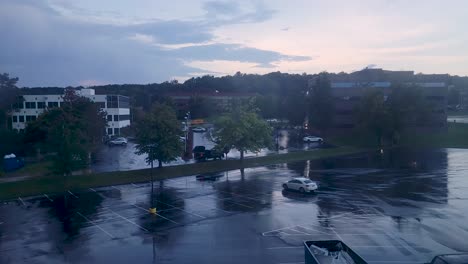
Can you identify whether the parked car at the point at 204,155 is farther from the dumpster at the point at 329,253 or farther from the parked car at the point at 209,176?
the dumpster at the point at 329,253

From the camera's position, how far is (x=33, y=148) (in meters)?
52.6

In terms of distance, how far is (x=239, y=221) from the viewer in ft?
68.5

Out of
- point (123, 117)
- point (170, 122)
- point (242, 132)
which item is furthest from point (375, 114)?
point (123, 117)

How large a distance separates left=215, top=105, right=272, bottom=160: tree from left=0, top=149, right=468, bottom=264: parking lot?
706 centimetres

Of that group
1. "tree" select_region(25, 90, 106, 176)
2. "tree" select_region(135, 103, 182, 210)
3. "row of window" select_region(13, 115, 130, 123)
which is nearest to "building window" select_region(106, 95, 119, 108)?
"row of window" select_region(13, 115, 130, 123)

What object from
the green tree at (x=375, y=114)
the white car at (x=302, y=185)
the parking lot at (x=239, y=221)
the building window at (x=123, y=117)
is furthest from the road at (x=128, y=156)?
the white car at (x=302, y=185)

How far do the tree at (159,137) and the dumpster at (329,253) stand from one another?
2514 cm

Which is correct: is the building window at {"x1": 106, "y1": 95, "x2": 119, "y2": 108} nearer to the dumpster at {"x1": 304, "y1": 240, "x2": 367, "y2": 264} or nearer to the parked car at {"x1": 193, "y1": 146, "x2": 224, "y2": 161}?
the parked car at {"x1": 193, "y1": 146, "x2": 224, "y2": 161}

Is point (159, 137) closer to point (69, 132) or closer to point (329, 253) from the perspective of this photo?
point (69, 132)

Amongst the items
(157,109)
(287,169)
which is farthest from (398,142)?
(157,109)

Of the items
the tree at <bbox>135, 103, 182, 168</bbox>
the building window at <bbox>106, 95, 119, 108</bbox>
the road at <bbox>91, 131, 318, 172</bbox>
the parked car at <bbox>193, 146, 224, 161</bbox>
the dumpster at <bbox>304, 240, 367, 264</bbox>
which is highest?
the building window at <bbox>106, 95, 119, 108</bbox>

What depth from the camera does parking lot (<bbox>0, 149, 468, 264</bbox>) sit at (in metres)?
16.3

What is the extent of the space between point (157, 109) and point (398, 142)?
1496 inches

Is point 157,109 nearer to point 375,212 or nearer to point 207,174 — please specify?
point 207,174
